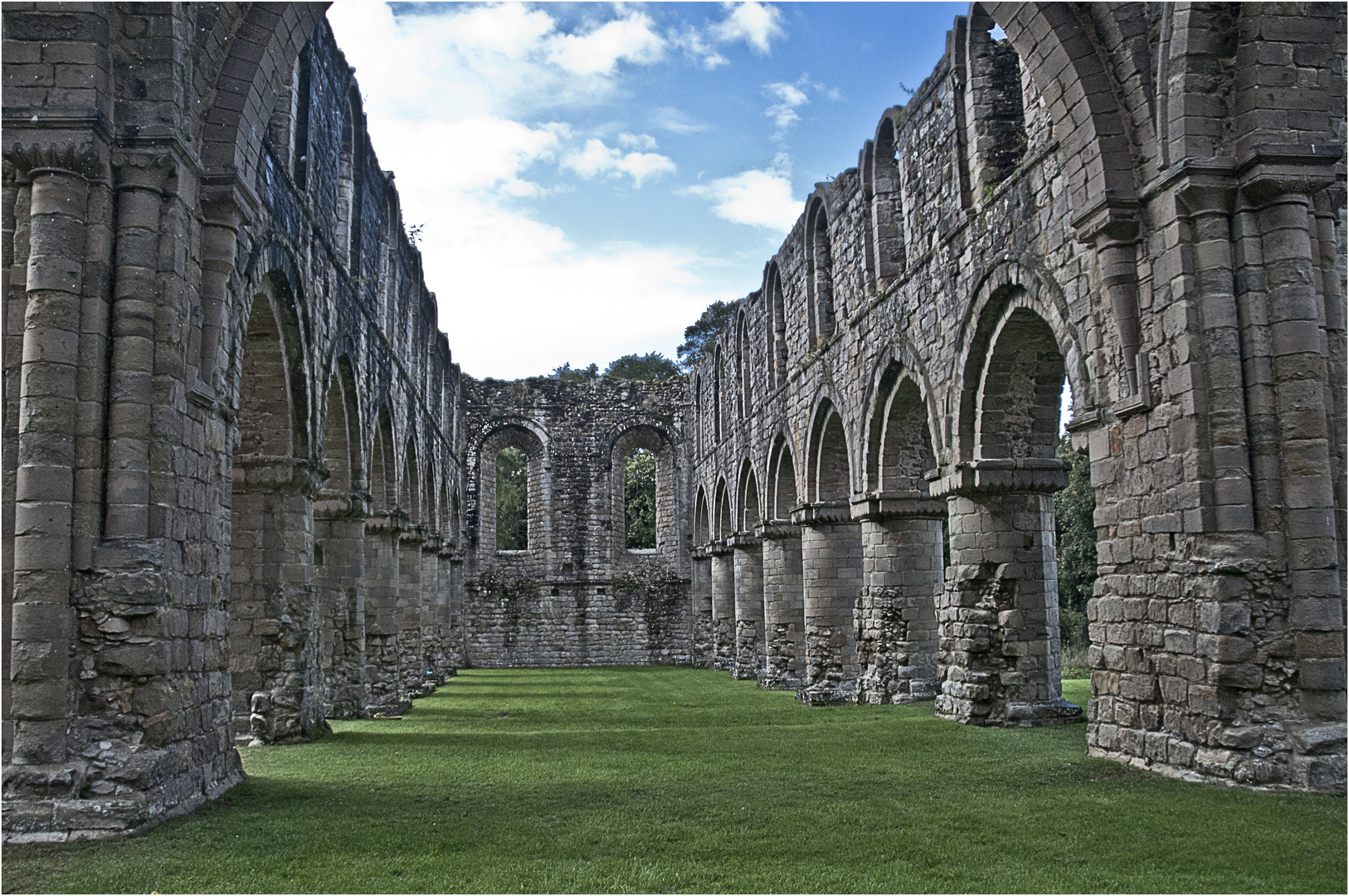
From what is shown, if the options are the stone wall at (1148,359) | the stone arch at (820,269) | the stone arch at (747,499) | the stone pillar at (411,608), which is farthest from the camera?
the stone arch at (747,499)

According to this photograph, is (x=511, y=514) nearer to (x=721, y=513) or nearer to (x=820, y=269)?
(x=721, y=513)

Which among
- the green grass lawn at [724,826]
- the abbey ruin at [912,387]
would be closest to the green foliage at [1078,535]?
the abbey ruin at [912,387]

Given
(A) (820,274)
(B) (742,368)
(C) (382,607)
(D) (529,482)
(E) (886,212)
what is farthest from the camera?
(D) (529,482)

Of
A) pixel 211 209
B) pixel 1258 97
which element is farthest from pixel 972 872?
pixel 211 209

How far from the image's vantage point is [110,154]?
659 centimetres

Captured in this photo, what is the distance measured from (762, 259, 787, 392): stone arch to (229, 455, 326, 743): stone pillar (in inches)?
436

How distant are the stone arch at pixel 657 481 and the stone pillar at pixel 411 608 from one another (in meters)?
10.7

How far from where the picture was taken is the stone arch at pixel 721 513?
25.5 m

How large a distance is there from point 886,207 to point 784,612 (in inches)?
310

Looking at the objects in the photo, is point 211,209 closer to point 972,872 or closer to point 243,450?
point 243,450

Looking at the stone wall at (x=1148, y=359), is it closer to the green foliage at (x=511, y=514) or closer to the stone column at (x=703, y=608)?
the stone column at (x=703, y=608)

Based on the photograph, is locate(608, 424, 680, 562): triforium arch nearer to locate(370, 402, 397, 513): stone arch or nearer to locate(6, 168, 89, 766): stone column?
locate(370, 402, 397, 513): stone arch

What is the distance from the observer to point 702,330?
48.6 meters

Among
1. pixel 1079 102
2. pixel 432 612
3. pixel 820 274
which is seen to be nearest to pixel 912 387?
pixel 820 274
